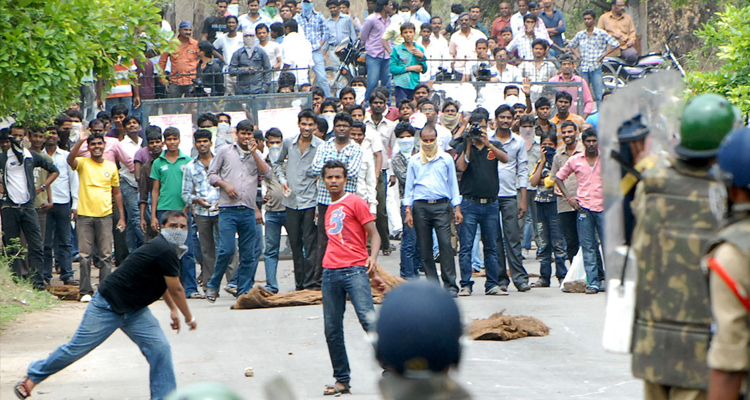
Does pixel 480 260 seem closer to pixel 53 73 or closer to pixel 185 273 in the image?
pixel 185 273

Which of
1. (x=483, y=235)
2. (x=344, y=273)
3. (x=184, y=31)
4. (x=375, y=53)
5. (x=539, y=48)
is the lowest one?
(x=483, y=235)

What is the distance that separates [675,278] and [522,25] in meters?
18.0

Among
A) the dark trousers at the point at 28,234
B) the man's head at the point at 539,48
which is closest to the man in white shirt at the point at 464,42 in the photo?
the man's head at the point at 539,48

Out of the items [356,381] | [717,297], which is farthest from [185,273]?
[717,297]

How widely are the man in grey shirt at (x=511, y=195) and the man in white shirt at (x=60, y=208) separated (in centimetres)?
543

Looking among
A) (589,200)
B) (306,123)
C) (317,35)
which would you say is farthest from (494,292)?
(317,35)

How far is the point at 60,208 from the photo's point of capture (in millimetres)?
13062

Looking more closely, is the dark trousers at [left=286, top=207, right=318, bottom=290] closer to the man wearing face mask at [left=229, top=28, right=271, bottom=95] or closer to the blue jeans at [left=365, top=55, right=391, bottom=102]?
the man wearing face mask at [left=229, top=28, right=271, bottom=95]

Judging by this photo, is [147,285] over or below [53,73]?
below

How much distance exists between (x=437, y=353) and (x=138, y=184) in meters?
11.0

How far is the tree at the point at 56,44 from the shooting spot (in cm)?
866

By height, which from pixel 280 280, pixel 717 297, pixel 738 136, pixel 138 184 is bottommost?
pixel 280 280

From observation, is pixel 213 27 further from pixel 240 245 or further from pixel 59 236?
pixel 240 245

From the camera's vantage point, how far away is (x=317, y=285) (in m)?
11.8
